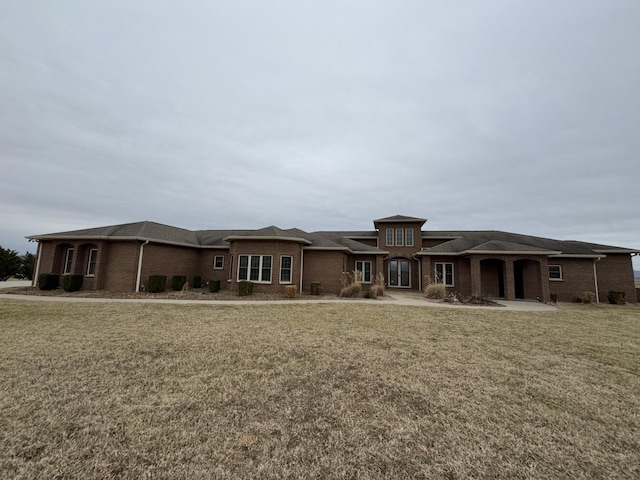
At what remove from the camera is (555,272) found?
1769 centimetres

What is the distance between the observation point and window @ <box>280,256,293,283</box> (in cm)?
1681

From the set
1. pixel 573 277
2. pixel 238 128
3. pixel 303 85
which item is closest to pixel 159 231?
pixel 238 128

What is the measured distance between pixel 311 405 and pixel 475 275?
1689 cm

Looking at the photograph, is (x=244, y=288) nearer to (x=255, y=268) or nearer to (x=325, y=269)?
(x=255, y=268)

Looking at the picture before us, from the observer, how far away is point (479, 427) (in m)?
3.04

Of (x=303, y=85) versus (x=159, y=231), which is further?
(x=159, y=231)

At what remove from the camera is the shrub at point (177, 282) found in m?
17.3

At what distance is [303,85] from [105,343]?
16.1m

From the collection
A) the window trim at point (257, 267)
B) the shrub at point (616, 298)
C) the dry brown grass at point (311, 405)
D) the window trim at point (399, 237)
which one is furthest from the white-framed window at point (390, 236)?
the dry brown grass at point (311, 405)

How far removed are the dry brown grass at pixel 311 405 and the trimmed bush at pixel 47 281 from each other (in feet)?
38.4

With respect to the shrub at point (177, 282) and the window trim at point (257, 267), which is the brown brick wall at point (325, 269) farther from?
the shrub at point (177, 282)

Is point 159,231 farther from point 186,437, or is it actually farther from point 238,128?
point 186,437

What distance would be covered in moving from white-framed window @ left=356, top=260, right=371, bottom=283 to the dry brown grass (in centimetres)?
1403

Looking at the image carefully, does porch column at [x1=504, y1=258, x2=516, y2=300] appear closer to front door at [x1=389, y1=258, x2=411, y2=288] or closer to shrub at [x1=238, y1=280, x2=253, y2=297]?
front door at [x1=389, y1=258, x2=411, y2=288]
